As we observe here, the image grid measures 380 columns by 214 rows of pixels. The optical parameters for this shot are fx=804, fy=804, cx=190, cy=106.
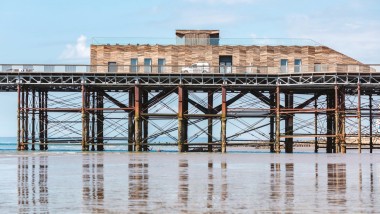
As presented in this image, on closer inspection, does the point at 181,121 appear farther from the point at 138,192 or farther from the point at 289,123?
the point at 138,192

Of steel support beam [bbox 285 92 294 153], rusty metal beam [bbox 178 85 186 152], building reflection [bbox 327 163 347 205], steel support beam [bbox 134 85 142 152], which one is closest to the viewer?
building reflection [bbox 327 163 347 205]

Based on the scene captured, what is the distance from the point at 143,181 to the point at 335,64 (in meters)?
45.3

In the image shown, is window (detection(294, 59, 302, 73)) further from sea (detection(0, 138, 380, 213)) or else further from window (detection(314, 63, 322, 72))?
sea (detection(0, 138, 380, 213))

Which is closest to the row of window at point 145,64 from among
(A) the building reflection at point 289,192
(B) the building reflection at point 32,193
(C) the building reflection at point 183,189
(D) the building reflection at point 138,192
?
(C) the building reflection at point 183,189

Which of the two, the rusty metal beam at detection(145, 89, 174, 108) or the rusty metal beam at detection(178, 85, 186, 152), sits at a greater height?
the rusty metal beam at detection(145, 89, 174, 108)

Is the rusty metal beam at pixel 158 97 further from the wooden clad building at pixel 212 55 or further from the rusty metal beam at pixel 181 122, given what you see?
the rusty metal beam at pixel 181 122

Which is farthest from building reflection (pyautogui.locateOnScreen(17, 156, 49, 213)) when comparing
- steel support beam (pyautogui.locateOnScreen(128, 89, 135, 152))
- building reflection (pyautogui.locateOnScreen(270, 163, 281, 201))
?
steel support beam (pyautogui.locateOnScreen(128, 89, 135, 152))

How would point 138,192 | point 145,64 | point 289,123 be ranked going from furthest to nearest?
point 145,64 → point 289,123 → point 138,192

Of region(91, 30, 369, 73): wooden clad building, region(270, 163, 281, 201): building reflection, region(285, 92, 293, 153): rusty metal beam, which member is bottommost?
region(270, 163, 281, 201): building reflection

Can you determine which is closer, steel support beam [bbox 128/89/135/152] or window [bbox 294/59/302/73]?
window [bbox 294/59/302/73]

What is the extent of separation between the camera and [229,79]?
228 feet

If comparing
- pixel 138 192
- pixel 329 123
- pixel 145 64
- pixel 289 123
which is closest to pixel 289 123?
pixel 289 123

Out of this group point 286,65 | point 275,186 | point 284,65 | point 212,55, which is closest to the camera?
point 275,186

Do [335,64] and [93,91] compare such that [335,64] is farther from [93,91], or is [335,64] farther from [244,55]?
[93,91]
